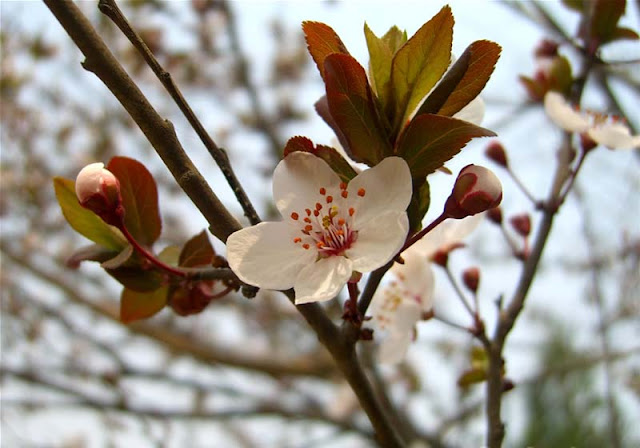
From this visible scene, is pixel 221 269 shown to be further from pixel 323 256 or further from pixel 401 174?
pixel 401 174

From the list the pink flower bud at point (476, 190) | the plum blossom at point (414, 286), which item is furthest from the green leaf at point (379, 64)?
the plum blossom at point (414, 286)

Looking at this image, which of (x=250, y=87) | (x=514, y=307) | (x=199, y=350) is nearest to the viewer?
(x=514, y=307)

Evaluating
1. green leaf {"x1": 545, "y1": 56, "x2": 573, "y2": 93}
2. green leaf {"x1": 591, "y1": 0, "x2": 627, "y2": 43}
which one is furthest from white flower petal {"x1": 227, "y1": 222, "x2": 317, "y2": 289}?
green leaf {"x1": 591, "y1": 0, "x2": 627, "y2": 43}

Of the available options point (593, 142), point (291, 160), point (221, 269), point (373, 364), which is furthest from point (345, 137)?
point (373, 364)

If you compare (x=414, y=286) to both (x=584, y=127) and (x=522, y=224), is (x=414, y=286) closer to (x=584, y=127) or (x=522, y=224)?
(x=522, y=224)

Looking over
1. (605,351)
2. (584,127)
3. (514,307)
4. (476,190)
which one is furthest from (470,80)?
(605,351)

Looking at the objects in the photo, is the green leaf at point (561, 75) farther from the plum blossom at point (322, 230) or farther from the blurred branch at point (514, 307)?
the plum blossom at point (322, 230)

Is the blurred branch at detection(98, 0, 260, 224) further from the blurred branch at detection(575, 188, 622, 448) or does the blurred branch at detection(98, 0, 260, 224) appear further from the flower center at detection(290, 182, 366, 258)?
the blurred branch at detection(575, 188, 622, 448)
